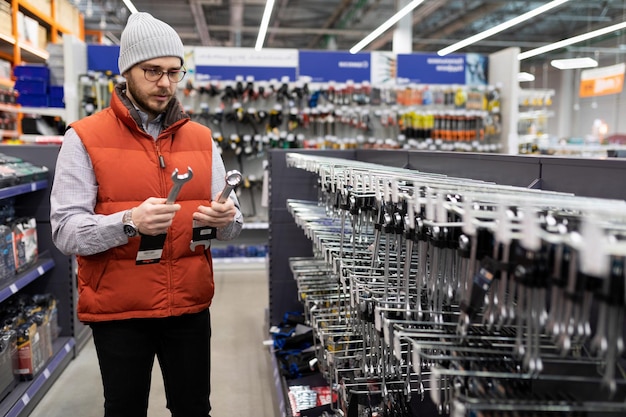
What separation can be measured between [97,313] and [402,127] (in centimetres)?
581

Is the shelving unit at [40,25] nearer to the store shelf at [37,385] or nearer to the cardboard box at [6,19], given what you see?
the cardboard box at [6,19]

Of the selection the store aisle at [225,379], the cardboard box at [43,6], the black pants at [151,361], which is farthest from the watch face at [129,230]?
the cardboard box at [43,6]

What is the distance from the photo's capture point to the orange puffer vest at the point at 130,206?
1773 mm

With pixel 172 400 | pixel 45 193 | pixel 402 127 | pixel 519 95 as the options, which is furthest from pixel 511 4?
pixel 172 400

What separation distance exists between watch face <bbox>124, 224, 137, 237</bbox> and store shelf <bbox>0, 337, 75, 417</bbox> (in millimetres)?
1666

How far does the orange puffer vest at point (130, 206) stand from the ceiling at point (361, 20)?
10.5 m

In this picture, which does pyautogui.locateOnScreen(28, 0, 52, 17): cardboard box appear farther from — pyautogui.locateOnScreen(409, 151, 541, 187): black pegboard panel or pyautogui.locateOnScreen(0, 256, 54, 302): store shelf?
pyautogui.locateOnScreen(409, 151, 541, 187): black pegboard panel

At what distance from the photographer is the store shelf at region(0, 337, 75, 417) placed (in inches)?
109

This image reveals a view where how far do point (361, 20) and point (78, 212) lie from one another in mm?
13029

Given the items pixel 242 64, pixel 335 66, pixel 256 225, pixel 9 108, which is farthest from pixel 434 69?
pixel 9 108

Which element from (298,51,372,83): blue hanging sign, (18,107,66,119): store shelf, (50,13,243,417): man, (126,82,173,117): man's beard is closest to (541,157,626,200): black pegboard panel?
(50,13,243,417): man

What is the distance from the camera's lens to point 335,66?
7398mm

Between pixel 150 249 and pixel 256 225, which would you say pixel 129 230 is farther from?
pixel 256 225

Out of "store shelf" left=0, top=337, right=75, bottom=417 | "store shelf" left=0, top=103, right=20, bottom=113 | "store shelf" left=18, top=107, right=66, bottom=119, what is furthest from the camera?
"store shelf" left=0, top=103, right=20, bottom=113
